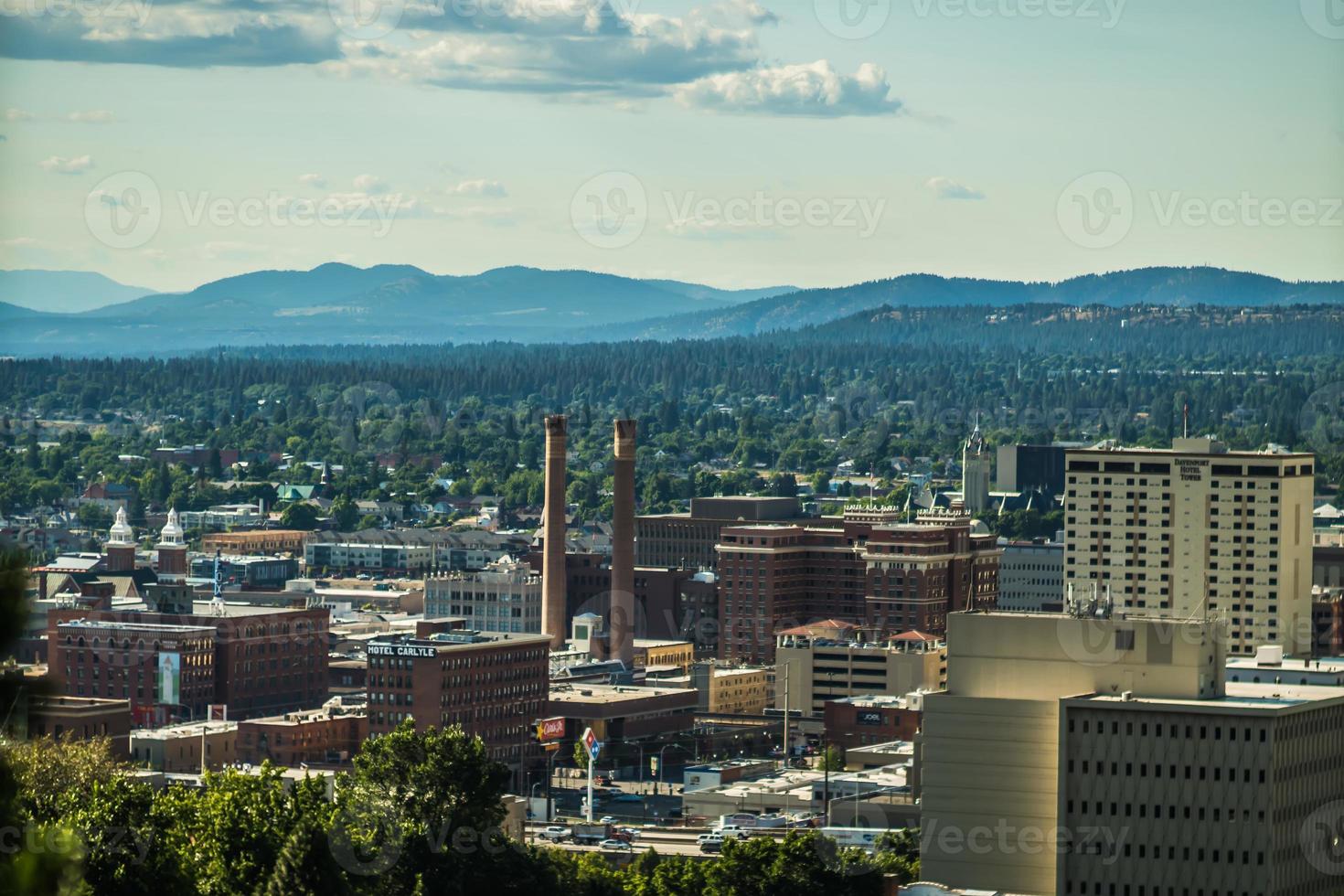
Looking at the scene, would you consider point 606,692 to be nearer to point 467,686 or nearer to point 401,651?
point 467,686

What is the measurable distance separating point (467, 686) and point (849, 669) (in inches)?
693

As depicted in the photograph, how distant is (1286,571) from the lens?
95812mm

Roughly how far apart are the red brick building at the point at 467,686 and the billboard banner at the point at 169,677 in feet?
35.6

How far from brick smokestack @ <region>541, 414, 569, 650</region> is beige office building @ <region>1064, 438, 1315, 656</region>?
24.2m

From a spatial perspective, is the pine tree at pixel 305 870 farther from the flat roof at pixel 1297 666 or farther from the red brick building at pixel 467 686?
the red brick building at pixel 467 686

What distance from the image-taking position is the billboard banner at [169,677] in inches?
4028

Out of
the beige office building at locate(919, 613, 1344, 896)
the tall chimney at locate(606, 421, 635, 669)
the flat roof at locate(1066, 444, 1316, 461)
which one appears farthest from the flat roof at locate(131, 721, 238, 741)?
the beige office building at locate(919, 613, 1344, 896)

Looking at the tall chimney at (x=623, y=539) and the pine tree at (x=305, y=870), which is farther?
the tall chimney at (x=623, y=539)

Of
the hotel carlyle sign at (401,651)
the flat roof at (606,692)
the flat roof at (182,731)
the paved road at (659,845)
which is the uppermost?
the hotel carlyle sign at (401,651)

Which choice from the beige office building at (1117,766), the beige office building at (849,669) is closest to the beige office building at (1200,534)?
the beige office building at (849,669)

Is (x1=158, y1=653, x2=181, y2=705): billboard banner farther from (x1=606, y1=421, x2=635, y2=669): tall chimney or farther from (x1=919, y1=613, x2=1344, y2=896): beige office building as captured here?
(x1=919, y1=613, x2=1344, y2=896): beige office building

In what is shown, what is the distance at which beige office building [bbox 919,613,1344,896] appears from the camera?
48.0m

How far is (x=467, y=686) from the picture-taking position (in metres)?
91.0

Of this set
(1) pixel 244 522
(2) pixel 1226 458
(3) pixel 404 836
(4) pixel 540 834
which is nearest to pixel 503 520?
(1) pixel 244 522
